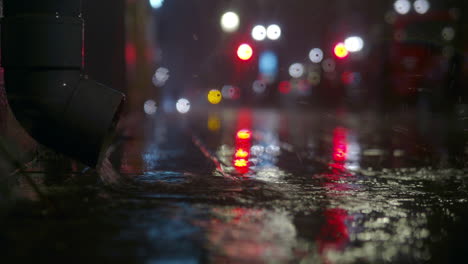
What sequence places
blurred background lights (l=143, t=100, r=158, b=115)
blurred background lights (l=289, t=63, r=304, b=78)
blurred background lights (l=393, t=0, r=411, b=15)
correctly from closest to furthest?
blurred background lights (l=143, t=100, r=158, b=115) < blurred background lights (l=393, t=0, r=411, b=15) < blurred background lights (l=289, t=63, r=304, b=78)

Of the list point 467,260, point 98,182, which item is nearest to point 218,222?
point 467,260

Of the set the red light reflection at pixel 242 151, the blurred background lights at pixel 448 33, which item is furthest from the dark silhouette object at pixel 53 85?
the blurred background lights at pixel 448 33

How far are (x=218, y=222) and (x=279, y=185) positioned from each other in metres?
2.54

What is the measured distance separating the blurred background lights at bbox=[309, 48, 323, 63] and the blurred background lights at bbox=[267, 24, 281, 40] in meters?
3.47

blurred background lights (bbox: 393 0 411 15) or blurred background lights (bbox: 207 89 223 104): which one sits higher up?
blurred background lights (bbox: 393 0 411 15)

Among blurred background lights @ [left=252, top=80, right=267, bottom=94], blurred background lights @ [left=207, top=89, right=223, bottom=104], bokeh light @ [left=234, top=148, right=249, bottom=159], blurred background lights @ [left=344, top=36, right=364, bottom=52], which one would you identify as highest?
blurred background lights @ [left=344, top=36, right=364, bottom=52]

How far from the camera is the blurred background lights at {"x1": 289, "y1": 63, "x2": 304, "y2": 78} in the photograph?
1975 inches

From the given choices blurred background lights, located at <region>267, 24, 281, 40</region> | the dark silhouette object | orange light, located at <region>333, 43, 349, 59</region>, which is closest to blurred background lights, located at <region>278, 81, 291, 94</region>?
blurred background lights, located at <region>267, 24, 281, 40</region>

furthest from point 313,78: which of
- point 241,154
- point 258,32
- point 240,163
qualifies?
point 240,163

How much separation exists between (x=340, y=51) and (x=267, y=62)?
15.0ft

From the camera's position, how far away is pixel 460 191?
8180 mm

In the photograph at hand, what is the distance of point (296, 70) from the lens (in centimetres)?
5156

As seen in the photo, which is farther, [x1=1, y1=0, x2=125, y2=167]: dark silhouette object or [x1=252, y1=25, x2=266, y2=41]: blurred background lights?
[x1=252, y1=25, x2=266, y2=41]: blurred background lights

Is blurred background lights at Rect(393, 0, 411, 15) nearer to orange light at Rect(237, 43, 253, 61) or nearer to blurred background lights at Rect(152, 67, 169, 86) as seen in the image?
orange light at Rect(237, 43, 253, 61)
